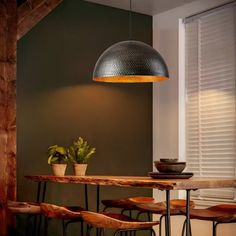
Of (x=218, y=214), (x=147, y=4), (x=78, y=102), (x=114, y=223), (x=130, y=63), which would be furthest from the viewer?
(x=147, y=4)

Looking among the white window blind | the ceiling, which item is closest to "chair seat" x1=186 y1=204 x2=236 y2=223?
the white window blind

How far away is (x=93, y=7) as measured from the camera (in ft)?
20.0

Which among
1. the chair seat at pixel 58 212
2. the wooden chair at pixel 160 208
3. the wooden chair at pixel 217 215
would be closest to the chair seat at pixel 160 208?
the wooden chair at pixel 160 208

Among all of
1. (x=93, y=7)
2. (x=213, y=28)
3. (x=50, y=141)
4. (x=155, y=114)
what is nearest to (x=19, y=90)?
(x=50, y=141)

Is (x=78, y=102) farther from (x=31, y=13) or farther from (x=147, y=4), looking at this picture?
(x=147, y=4)

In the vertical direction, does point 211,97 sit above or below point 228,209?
above

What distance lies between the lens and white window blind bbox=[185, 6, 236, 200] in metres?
5.50

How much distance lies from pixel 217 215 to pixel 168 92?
244cm

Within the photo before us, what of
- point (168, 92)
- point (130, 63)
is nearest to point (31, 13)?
point (130, 63)

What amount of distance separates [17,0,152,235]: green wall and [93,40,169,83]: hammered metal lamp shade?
1571mm

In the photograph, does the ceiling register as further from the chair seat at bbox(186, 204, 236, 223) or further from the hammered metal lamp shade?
the chair seat at bbox(186, 204, 236, 223)

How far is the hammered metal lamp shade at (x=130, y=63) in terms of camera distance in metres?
3.97

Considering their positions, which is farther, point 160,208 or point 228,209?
point 160,208

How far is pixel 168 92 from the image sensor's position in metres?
6.25
